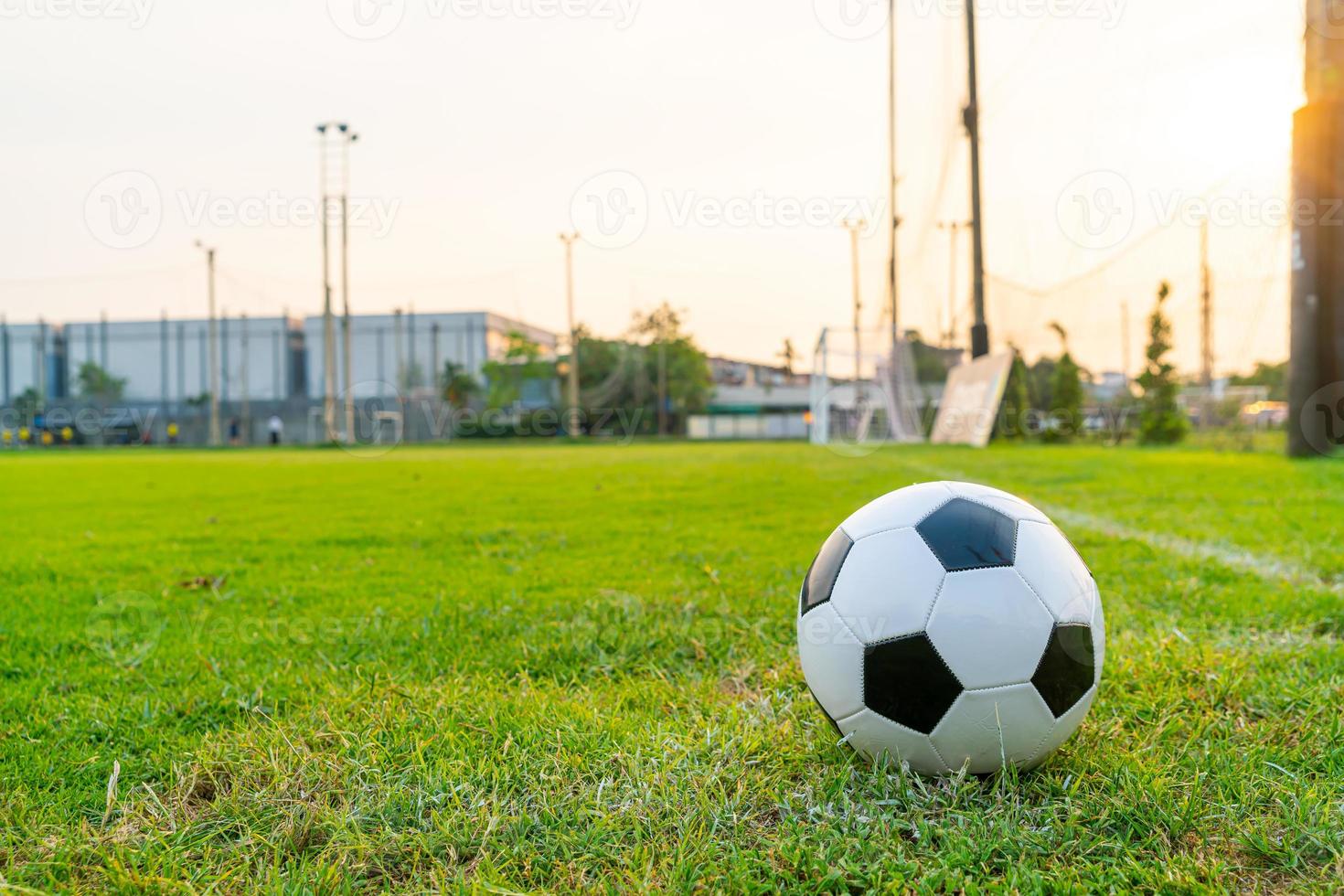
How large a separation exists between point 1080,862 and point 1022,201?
20.6 m

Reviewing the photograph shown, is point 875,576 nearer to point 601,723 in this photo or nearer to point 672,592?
point 601,723

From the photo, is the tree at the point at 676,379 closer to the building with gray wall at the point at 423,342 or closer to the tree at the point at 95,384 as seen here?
the building with gray wall at the point at 423,342

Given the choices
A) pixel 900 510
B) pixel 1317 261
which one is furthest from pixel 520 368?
pixel 900 510

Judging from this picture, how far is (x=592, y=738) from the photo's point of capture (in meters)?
2.24

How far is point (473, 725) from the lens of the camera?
235cm

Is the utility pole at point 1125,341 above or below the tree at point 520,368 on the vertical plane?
below

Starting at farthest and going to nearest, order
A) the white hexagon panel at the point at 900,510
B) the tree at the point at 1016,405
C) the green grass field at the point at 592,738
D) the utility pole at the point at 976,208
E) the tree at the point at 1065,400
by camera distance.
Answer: the tree at the point at 1065,400 < the tree at the point at 1016,405 < the utility pole at the point at 976,208 < the white hexagon panel at the point at 900,510 < the green grass field at the point at 592,738

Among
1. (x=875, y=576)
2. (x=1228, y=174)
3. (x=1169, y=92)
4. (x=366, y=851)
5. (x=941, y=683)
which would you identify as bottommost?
(x=366, y=851)

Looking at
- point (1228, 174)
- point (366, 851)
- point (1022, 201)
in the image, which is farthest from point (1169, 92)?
point (366, 851)

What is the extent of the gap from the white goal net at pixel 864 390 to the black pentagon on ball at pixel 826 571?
81.7 ft

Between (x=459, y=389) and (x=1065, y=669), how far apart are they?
53926 mm

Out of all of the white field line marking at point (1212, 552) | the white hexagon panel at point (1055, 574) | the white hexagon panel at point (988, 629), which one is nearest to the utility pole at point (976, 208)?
the white field line marking at point (1212, 552)

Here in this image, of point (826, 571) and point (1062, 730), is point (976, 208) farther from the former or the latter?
point (1062, 730)

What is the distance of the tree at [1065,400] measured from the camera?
77.9ft
